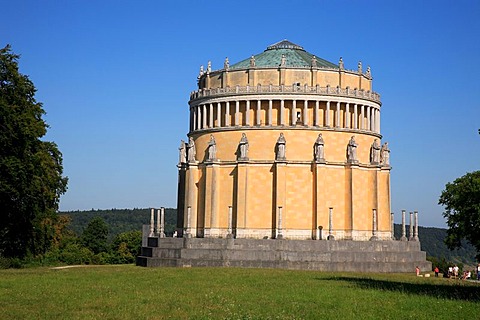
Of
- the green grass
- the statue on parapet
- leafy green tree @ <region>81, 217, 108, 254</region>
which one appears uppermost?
the statue on parapet

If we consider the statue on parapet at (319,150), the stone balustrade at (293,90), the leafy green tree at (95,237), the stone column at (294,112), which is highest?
the stone balustrade at (293,90)

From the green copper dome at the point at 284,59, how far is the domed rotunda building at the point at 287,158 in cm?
24

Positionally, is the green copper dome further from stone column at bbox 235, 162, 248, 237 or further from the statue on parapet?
stone column at bbox 235, 162, 248, 237

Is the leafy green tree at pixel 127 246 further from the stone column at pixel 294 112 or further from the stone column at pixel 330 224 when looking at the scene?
the stone column at pixel 330 224

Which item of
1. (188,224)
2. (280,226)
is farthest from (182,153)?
(280,226)

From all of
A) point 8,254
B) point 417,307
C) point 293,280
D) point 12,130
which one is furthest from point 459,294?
point 8,254

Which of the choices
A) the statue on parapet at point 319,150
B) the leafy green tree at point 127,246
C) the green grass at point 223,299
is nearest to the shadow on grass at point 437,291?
the green grass at point 223,299

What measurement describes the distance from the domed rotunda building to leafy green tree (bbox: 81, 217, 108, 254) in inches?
1674

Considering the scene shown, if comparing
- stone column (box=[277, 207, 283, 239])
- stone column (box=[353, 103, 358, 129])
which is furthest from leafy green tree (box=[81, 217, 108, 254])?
stone column (box=[353, 103, 358, 129])

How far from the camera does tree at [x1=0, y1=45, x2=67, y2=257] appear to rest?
41250 mm

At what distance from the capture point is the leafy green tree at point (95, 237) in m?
103

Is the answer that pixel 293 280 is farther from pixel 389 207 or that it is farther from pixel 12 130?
pixel 389 207

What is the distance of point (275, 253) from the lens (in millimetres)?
51938

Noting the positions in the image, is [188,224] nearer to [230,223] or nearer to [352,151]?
[230,223]
